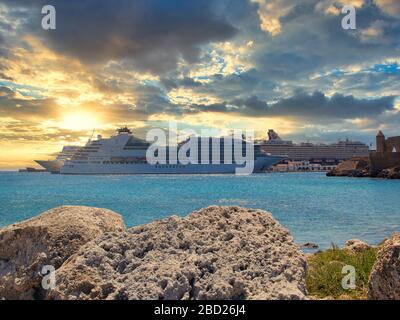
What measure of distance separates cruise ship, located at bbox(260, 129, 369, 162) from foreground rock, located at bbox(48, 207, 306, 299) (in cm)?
11945

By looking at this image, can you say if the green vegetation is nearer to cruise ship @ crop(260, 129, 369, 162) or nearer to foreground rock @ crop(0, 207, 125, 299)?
foreground rock @ crop(0, 207, 125, 299)

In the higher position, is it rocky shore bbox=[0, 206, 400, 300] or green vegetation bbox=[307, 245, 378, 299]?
rocky shore bbox=[0, 206, 400, 300]

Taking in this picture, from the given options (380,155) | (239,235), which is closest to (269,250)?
(239,235)

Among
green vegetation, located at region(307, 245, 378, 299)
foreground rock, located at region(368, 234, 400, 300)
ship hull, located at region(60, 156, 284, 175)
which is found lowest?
green vegetation, located at region(307, 245, 378, 299)

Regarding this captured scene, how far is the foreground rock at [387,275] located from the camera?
380 cm

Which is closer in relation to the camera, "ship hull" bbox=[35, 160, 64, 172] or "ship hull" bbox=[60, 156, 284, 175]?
"ship hull" bbox=[60, 156, 284, 175]

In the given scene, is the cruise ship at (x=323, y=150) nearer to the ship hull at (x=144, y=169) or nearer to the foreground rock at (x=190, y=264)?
the ship hull at (x=144, y=169)

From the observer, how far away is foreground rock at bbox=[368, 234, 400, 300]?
12.5 feet

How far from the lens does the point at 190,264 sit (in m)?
3.44

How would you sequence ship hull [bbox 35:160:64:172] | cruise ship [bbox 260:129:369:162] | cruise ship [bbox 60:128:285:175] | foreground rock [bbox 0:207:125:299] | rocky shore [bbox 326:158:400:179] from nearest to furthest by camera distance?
foreground rock [bbox 0:207:125:299]
cruise ship [bbox 60:128:285:175]
rocky shore [bbox 326:158:400:179]
ship hull [bbox 35:160:64:172]
cruise ship [bbox 260:129:369:162]

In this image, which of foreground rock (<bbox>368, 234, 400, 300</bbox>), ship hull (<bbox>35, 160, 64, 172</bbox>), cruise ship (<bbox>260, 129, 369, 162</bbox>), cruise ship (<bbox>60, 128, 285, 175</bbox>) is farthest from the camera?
cruise ship (<bbox>260, 129, 369, 162</bbox>)

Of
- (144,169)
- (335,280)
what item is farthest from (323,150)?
(335,280)

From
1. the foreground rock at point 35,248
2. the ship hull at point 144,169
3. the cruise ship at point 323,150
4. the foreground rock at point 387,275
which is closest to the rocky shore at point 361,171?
the cruise ship at point 323,150

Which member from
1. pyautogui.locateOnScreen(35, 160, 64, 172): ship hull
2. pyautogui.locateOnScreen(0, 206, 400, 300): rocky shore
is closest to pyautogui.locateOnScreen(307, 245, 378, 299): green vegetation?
pyautogui.locateOnScreen(0, 206, 400, 300): rocky shore
